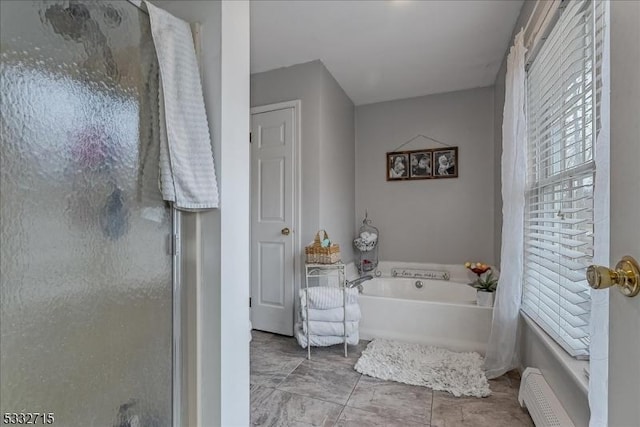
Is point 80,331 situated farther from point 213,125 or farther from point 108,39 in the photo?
point 108,39

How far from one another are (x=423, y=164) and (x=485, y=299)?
174cm

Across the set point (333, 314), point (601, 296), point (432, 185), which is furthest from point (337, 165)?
point (601, 296)

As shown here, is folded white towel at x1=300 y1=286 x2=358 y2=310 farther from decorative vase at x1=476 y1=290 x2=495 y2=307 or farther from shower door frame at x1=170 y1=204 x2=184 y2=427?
shower door frame at x1=170 y1=204 x2=184 y2=427

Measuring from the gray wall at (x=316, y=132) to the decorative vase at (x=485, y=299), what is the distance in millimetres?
1409

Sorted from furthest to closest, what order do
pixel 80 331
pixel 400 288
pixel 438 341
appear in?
pixel 400 288 → pixel 438 341 → pixel 80 331

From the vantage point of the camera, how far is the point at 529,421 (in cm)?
163

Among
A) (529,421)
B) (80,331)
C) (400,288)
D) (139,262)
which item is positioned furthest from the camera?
(400,288)

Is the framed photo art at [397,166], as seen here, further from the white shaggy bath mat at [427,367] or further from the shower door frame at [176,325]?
the shower door frame at [176,325]

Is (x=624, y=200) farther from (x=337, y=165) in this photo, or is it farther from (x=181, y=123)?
(x=337, y=165)

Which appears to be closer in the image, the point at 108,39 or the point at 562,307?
the point at 108,39

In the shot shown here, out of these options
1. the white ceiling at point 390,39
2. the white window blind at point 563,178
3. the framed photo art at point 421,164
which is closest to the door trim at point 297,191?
the white ceiling at point 390,39

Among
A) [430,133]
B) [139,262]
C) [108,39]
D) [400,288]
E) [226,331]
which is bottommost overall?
[400,288]

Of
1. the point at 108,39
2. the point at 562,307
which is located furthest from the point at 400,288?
the point at 108,39

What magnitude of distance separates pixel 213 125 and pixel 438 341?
7.58ft
